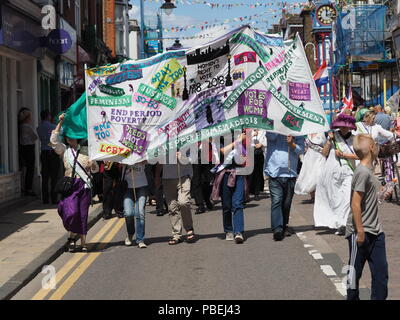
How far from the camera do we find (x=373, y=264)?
21.2 ft

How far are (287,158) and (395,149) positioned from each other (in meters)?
4.62

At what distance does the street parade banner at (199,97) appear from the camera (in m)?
10.8

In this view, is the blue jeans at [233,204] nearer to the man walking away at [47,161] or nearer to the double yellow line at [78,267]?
the double yellow line at [78,267]

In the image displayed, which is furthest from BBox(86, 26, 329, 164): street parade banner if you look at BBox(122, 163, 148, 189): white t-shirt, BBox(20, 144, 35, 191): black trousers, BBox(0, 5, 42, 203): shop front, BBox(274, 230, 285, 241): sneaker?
BBox(20, 144, 35, 191): black trousers

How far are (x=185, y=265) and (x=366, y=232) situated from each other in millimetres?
3339

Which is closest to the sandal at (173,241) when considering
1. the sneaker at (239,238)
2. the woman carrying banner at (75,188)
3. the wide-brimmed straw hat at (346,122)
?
the sneaker at (239,238)

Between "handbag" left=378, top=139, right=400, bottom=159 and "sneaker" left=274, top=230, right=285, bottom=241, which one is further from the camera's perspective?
"handbag" left=378, top=139, right=400, bottom=159

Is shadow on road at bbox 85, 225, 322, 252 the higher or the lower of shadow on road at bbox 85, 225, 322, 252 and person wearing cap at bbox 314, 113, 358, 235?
the lower

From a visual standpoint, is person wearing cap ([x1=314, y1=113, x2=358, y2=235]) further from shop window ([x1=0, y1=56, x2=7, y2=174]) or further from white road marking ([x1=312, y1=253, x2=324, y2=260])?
shop window ([x1=0, y1=56, x2=7, y2=174])

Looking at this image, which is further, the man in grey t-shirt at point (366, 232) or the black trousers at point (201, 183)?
the black trousers at point (201, 183)

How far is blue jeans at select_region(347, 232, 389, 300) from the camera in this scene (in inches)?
253

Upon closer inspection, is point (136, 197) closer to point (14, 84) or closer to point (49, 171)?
point (49, 171)

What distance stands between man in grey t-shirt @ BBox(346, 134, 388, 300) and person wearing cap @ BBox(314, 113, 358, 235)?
426 cm

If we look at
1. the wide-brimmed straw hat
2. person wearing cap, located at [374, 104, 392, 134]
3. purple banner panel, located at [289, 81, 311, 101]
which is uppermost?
purple banner panel, located at [289, 81, 311, 101]
